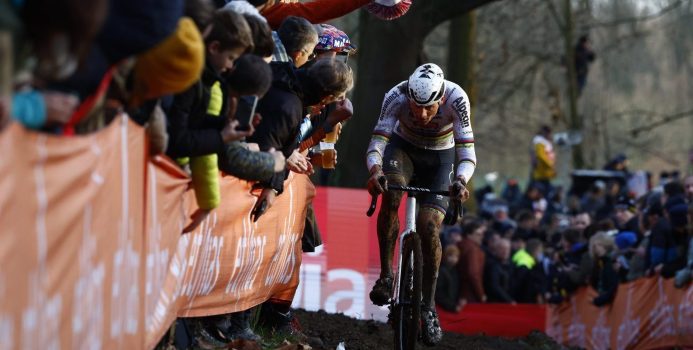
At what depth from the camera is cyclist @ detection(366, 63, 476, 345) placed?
9.32 m

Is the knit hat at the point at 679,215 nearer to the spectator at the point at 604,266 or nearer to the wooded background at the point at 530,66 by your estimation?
the spectator at the point at 604,266

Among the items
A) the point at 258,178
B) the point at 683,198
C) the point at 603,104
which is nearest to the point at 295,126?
the point at 258,178

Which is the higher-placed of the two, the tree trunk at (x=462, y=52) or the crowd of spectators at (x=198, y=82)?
the tree trunk at (x=462, y=52)

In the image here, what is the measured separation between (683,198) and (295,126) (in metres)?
7.75

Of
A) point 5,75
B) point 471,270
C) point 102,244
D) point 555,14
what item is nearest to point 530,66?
point 555,14

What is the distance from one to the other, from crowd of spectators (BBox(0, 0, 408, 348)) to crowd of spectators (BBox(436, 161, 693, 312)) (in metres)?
5.53

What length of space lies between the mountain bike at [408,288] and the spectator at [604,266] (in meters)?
7.88

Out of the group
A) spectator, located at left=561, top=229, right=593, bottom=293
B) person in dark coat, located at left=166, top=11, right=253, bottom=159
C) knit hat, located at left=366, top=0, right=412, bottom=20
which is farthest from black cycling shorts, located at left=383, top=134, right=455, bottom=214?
spectator, located at left=561, top=229, right=593, bottom=293

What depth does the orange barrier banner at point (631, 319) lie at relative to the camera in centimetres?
1423

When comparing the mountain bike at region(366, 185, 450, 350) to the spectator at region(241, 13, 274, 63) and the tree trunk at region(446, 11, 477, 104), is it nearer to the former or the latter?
the spectator at region(241, 13, 274, 63)

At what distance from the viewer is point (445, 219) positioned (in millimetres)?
9445

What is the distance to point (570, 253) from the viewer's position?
18.0 meters

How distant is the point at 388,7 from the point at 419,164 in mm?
1393

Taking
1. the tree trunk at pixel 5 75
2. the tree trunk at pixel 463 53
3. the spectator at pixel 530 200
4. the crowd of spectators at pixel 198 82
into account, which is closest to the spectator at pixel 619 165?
the spectator at pixel 530 200
